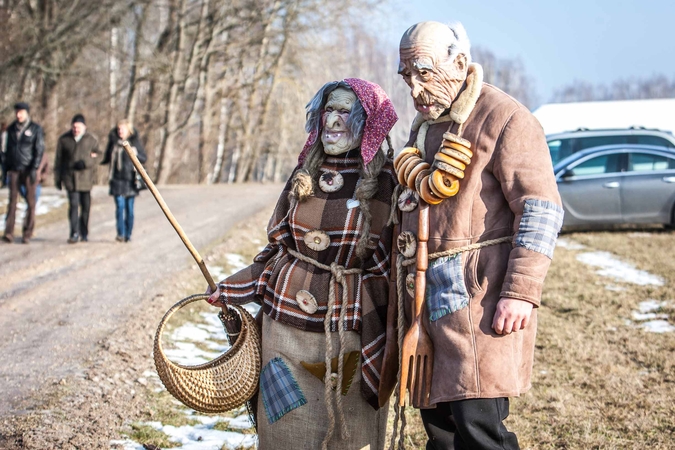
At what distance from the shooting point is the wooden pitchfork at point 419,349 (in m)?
2.46

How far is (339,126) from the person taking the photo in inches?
109

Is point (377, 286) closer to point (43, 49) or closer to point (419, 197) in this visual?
point (419, 197)

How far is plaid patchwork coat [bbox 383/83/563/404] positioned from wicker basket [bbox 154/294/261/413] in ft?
2.68

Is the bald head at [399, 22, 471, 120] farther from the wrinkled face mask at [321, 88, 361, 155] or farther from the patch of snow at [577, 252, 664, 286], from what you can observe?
the patch of snow at [577, 252, 664, 286]

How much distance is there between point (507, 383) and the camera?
2.33 meters

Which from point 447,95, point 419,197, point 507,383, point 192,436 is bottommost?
point 192,436

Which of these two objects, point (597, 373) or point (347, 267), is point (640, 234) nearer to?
point (597, 373)

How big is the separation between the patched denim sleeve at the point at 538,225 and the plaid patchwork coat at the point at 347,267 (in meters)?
0.63

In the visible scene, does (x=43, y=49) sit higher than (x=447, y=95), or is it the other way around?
(x=43, y=49)

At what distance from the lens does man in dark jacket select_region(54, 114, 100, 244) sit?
9492 mm

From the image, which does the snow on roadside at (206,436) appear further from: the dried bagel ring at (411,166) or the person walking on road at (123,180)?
the person walking on road at (123,180)

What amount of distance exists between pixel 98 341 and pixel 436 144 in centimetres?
375

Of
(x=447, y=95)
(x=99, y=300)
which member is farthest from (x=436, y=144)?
Answer: (x=99, y=300)

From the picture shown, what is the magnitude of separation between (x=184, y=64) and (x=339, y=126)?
21.5 metres
